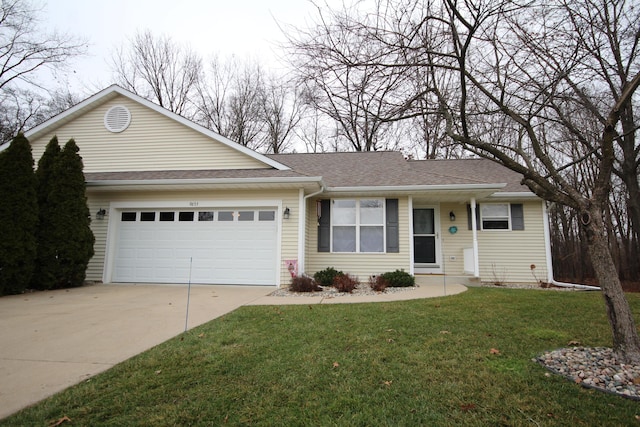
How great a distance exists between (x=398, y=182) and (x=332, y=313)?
5.31 meters

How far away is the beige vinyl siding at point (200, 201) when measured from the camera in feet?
29.5

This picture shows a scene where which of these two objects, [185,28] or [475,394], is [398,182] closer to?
[185,28]

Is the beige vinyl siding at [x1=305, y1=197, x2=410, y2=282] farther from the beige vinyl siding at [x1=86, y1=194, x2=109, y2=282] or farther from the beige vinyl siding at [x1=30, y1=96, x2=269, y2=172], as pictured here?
the beige vinyl siding at [x1=86, y1=194, x2=109, y2=282]

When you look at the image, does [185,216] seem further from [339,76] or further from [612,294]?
[612,294]

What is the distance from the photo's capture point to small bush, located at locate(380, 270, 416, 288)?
336 inches

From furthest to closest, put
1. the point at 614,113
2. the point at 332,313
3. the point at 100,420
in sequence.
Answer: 1. the point at 332,313
2. the point at 614,113
3. the point at 100,420

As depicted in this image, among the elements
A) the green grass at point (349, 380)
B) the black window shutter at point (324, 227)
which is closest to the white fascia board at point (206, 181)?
the black window shutter at point (324, 227)

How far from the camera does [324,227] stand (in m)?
9.88

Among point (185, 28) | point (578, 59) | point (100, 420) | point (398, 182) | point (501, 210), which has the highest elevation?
point (185, 28)

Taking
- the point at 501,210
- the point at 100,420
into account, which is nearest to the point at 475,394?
the point at 100,420

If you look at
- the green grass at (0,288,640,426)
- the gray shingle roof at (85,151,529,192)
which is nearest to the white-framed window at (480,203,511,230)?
the gray shingle roof at (85,151,529,192)

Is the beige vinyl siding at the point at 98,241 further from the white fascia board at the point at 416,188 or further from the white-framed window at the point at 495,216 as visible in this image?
the white-framed window at the point at 495,216

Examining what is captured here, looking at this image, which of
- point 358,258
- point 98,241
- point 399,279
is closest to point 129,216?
point 98,241

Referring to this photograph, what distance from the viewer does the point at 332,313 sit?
5.41 m
